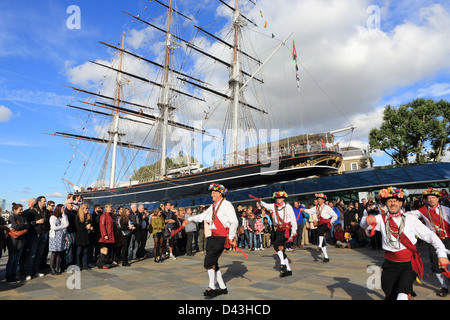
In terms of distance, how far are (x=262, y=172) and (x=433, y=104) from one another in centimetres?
2598

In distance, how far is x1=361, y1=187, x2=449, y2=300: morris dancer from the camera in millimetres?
3697

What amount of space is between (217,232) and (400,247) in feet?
10.7

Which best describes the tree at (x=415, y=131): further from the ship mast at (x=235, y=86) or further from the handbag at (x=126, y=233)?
the handbag at (x=126, y=233)

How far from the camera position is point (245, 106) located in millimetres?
44281

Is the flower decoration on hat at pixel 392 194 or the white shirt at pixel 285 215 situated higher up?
the flower decoration on hat at pixel 392 194

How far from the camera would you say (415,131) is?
38.7 m

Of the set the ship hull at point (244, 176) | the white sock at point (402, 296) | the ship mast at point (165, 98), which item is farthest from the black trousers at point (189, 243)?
the ship mast at point (165, 98)

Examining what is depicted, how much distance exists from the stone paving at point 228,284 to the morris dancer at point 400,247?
1699 millimetres

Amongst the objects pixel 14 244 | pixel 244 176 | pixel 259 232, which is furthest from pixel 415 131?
pixel 14 244

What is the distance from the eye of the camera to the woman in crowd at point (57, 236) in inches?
316

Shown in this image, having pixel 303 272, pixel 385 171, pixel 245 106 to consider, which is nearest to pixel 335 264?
pixel 303 272

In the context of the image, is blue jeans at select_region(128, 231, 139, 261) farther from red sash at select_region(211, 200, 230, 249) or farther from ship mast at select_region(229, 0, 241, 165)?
ship mast at select_region(229, 0, 241, 165)

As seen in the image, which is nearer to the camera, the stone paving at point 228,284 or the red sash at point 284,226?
the stone paving at point 228,284
